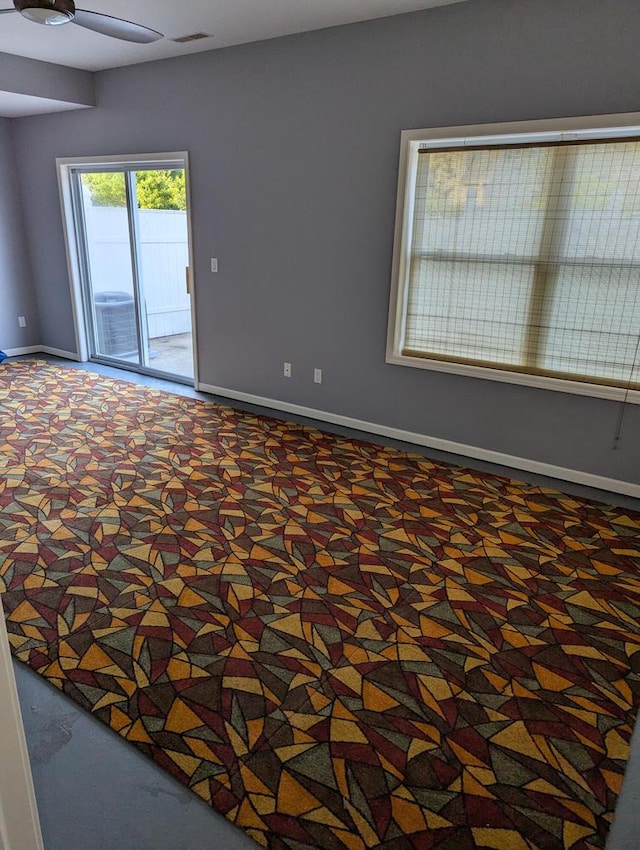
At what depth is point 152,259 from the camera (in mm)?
5781

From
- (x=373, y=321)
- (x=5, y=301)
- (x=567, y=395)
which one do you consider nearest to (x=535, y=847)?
(x=567, y=395)

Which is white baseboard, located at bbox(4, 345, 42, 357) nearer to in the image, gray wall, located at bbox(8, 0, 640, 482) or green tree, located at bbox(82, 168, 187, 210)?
green tree, located at bbox(82, 168, 187, 210)

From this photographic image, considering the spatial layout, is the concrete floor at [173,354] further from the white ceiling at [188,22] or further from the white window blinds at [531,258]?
the white window blinds at [531,258]

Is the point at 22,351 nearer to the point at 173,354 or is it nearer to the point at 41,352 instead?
the point at 41,352

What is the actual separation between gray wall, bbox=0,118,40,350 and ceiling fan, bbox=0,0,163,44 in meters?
3.97

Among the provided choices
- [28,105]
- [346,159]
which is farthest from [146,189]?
[346,159]

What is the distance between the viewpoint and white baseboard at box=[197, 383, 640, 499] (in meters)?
3.60

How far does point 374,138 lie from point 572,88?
130 centimetres

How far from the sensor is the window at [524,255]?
10.7 feet

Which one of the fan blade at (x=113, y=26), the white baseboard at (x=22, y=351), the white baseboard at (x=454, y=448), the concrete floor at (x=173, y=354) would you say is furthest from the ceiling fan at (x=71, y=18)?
the white baseboard at (x=22, y=351)

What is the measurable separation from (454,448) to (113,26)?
335 cm

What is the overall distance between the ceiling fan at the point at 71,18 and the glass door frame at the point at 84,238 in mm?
1745

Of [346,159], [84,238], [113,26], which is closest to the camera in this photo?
[113,26]

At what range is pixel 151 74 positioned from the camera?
493cm
